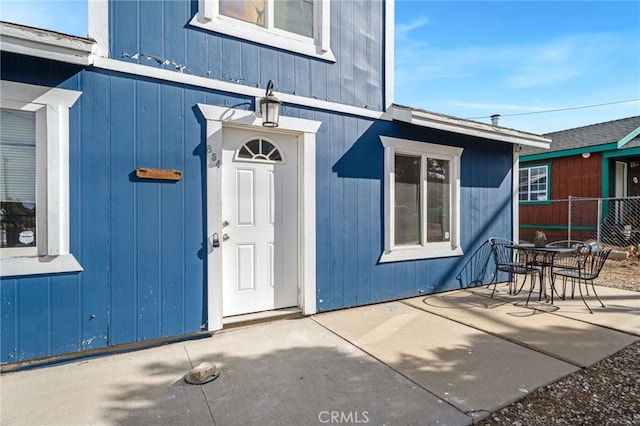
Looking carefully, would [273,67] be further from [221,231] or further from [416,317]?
[416,317]

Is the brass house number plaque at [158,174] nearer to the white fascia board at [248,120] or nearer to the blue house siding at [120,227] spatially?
the blue house siding at [120,227]

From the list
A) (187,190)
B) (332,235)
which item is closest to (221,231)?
(187,190)

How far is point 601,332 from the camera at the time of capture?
11.4 ft

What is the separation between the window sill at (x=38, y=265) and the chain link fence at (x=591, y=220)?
1108cm

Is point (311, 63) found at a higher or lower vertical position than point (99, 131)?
higher

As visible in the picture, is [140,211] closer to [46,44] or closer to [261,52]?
[46,44]

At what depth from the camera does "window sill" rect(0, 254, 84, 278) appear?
2.58 metres

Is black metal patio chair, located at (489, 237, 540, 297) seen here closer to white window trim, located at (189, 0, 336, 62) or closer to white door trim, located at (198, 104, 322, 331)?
white door trim, located at (198, 104, 322, 331)

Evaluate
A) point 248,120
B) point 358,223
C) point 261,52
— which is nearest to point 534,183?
point 358,223

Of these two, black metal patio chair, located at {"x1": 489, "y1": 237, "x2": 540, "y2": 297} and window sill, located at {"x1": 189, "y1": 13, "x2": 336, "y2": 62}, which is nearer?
window sill, located at {"x1": 189, "y1": 13, "x2": 336, "y2": 62}

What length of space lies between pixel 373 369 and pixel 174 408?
1494mm

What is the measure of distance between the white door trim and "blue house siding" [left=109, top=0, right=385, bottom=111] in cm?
40
